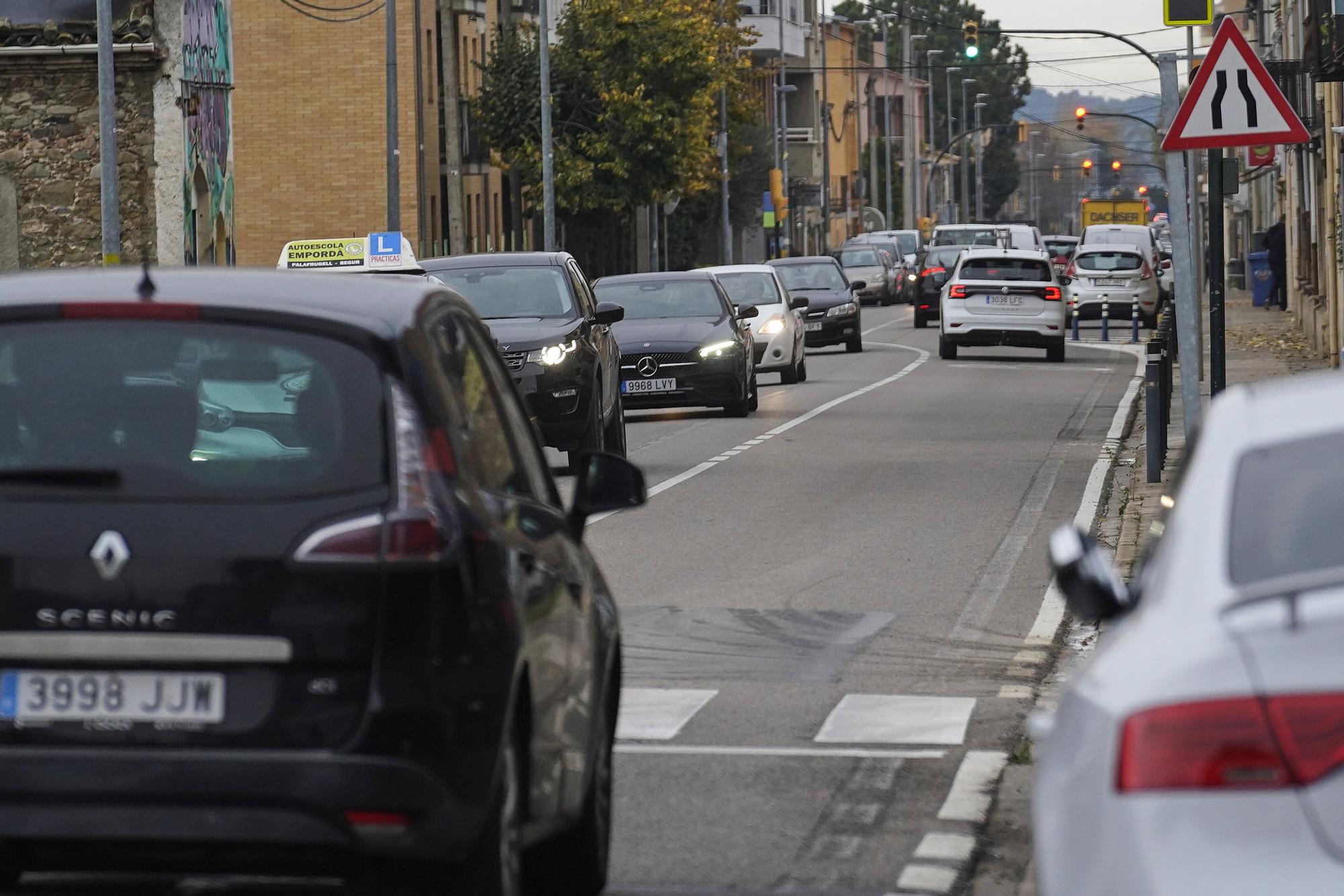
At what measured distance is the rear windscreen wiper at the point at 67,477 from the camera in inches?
204

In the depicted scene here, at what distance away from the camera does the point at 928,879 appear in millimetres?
6902

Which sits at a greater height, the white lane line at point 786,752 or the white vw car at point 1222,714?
the white vw car at point 1222,714

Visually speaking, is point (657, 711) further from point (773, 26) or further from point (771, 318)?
point (773, 26)

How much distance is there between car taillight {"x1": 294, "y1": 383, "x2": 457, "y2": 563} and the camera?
503 centimetres

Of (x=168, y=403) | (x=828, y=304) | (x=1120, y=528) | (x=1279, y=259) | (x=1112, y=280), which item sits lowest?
(x=1120, y=528)

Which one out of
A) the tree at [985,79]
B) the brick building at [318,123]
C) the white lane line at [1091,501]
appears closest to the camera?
the white lane line at [1091,501]

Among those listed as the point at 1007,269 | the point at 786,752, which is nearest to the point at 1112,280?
the point at 1007,269

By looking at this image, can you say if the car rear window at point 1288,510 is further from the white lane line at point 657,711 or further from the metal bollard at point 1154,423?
the metal bollard at point 1154,423

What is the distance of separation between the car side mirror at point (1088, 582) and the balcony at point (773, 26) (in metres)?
94.5

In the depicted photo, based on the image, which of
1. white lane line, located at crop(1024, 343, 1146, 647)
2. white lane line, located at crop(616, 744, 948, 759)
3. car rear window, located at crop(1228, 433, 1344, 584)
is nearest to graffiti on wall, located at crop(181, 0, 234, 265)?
white lane line, located at crop(1024, 343, 1146, 647)

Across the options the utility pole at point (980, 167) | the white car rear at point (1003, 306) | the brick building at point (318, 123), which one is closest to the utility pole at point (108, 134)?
the white car rear at point (1003, 306)

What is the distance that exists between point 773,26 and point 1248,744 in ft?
328

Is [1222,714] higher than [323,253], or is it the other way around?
[323,253]

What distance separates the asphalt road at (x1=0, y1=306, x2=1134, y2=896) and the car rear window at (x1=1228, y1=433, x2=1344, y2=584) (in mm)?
2558
